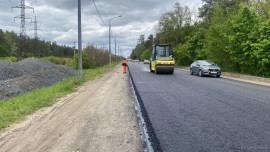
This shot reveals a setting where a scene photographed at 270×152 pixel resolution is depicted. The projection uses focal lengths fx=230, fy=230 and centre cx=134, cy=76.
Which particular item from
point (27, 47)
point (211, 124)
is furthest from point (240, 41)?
point (27, 47)

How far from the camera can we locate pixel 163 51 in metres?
23.5

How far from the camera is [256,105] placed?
304 inches

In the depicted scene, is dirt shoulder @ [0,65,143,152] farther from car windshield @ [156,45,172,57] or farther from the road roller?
car windshield @ [156,45,172,57]

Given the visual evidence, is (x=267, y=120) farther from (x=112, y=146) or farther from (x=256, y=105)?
(x=112, y=146)

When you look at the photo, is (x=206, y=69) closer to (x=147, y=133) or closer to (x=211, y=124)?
(x=211, y=124)

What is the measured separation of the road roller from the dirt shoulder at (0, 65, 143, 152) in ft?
47.6

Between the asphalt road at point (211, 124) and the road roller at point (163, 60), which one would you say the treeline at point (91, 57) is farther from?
the asphalt road at point (211, 124)

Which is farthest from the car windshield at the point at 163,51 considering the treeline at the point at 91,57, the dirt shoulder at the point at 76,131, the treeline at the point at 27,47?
the treeline at the point at 27,47

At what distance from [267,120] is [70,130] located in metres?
4.92

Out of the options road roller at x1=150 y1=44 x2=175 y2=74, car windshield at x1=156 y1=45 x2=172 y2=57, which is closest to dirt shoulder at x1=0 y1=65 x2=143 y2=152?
road roller at x1=150 y1=44 x2=175 y2=74

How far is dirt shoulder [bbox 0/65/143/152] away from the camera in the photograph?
14.1 feet

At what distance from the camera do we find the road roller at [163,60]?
2180cm

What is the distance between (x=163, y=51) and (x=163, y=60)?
1948 millimetres

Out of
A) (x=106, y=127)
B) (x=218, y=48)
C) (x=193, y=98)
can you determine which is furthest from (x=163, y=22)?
(x=106, y=127)
